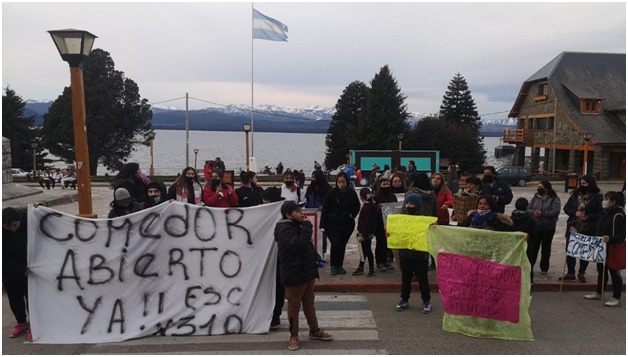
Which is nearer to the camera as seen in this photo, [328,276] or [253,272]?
[253,272]

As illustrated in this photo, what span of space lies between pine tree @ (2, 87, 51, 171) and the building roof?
165 ft

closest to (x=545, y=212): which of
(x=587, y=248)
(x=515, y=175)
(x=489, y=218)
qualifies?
(x=587, y=248)

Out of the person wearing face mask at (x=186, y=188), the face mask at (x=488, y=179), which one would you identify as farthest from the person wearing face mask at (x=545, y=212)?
the person wearing face mask at (x=186, y=188)

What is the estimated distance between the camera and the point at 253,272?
666 centimetres

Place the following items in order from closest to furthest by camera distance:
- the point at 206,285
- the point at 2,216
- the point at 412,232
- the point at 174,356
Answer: the point at 174,356
the point at 2,216
the point at 206,285
the point at 412,232

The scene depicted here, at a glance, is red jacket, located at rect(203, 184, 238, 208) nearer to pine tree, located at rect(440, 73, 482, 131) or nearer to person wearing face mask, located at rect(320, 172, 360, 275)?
person wearing face mask, located at rect(320, 172, 360, 275)

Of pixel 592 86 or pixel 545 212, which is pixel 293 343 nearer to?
pixel 545 212

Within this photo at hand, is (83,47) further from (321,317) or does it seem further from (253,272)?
(321,317)

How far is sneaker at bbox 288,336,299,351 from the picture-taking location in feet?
19.6

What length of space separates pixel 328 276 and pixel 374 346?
3.00 meters

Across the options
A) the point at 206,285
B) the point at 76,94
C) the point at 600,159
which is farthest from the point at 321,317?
the point at 600,159

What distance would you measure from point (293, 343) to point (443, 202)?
163 inches

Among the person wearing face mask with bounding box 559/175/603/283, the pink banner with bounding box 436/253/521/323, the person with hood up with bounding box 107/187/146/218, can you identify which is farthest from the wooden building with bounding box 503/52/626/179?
the person with hood up with bounding box 107/187/146/218

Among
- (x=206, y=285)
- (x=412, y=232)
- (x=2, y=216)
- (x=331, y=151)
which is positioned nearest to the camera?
(x=2, y=216)
